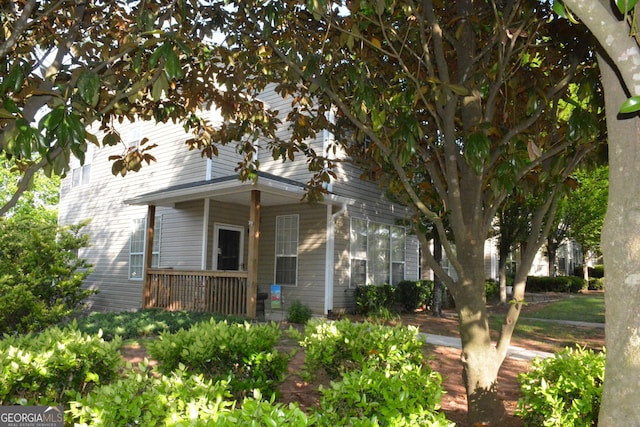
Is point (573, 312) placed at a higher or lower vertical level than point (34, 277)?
lower

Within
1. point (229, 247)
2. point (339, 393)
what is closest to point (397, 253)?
point (229, 247)

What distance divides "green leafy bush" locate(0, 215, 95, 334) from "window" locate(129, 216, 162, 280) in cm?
204

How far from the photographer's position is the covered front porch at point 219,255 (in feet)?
36.3

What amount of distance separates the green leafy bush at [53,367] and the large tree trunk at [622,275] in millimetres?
3322

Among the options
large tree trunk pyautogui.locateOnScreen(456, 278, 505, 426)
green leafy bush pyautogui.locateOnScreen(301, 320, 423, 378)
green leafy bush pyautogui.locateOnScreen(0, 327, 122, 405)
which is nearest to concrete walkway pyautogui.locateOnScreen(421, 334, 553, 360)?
green leafy bush pyautogui.locateOnScreen(301, 320, 423, 378)

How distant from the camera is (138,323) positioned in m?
9.38

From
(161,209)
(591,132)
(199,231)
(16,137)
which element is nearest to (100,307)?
(161,209)

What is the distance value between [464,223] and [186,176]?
11.5 m

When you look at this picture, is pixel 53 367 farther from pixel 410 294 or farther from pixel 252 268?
pixel 410 294

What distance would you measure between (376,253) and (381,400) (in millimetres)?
11547

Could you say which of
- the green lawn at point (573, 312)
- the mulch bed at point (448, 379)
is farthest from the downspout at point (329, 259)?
the green lawn at point (573, 312)

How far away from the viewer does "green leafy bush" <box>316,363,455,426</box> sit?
272cm

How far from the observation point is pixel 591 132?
11.8 feet

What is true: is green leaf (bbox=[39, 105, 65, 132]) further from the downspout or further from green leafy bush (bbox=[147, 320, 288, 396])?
the downspout
